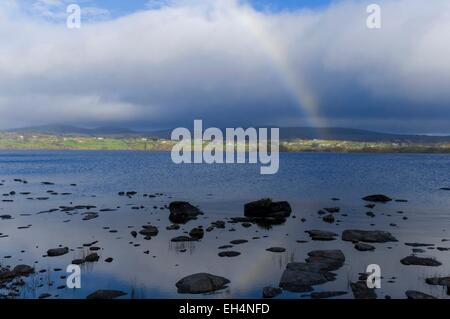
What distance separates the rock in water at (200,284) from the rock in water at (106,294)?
3.99m

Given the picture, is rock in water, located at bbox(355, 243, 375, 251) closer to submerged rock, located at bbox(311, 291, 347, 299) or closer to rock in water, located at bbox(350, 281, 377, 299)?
rock in water, located at bbox(350, 281, 377, 299)

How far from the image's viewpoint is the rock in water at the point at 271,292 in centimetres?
2595

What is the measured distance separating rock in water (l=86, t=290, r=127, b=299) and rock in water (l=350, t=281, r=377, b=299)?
1512 centimetres

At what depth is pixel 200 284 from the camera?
27.0 metres

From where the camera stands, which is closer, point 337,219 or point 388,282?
point 388,282

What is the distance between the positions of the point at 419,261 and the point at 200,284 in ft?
60.7

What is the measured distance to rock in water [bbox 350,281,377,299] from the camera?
2514 centimetres

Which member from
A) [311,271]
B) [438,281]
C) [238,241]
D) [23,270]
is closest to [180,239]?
[238,241]

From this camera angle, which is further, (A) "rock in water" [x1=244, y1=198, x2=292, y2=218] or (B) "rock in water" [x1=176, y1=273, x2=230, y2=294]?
(A) "rock in water" [x1=244, y1=198, x2=292, y2=218]

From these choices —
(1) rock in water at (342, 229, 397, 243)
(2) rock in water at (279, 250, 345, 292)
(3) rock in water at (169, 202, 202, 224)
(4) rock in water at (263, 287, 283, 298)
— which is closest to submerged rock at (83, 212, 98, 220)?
(3) rock in water at (169, 202, 202, 224)
